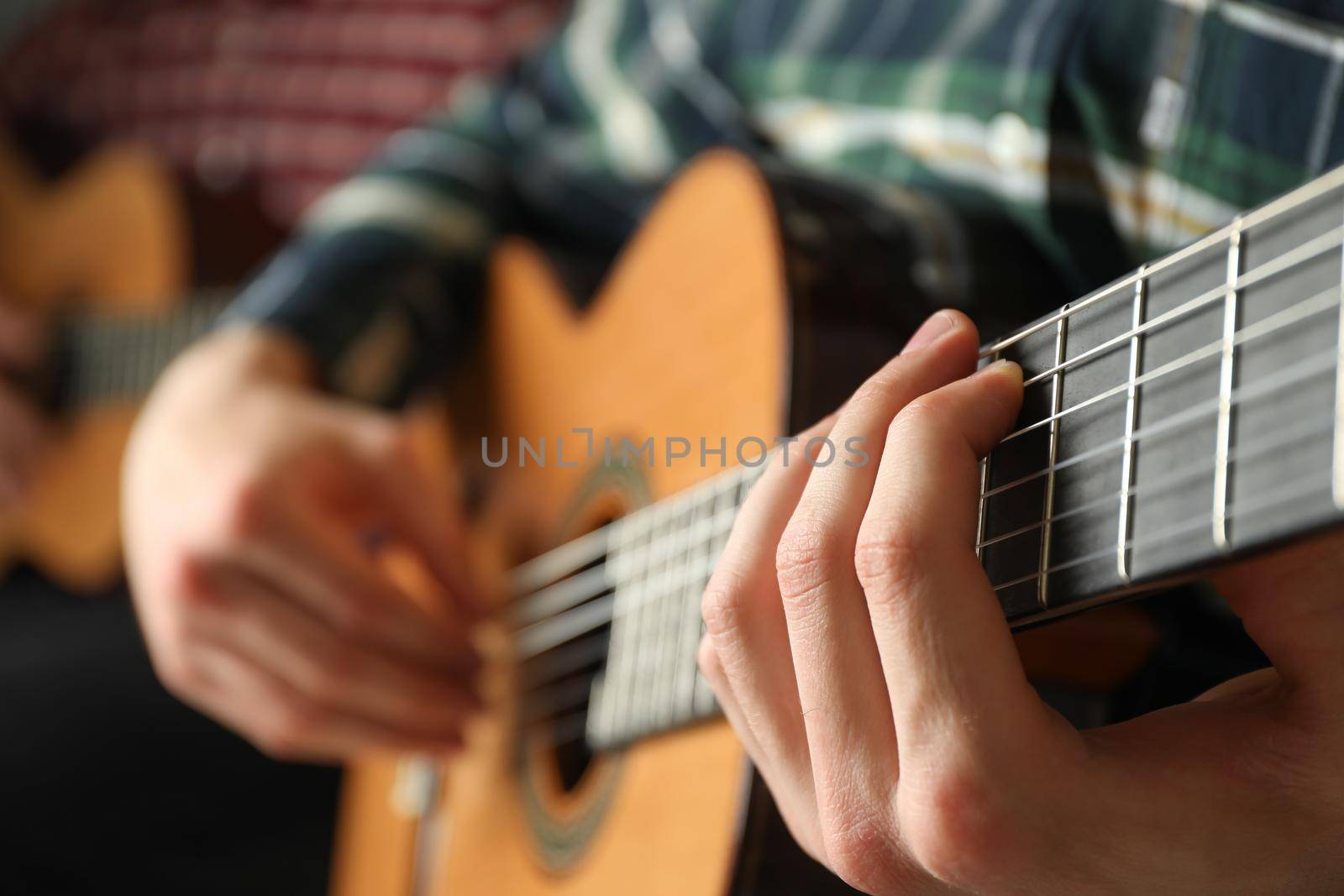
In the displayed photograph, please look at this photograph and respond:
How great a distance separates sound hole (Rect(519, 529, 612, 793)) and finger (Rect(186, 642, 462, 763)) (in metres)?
0.09

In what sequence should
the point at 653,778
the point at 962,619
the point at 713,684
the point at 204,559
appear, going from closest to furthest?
the point at 962,619
the point at 713,684
the point at 653,778
the point at 204,559

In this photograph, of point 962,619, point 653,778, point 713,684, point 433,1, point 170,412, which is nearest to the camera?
point 962,619

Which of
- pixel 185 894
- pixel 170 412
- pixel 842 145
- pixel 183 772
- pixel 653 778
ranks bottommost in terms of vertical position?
pixel 185 894

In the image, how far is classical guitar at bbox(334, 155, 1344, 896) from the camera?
0.25 metres

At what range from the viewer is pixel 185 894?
1.05 m

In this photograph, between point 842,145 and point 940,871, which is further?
point 842,145

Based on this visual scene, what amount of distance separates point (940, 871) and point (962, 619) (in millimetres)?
68

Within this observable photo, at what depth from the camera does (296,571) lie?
0.67 meters

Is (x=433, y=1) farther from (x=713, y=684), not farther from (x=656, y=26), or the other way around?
(x=713, y=684)

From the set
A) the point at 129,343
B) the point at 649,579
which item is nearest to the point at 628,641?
the point at 649,579

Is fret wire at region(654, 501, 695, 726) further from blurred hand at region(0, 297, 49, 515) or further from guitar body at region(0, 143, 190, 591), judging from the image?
blurred hand at region(0, 297, 49, 515)

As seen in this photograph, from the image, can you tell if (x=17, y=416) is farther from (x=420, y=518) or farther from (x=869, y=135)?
(x=869, y=135)

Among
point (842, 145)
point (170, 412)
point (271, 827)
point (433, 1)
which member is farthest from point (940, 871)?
point (433, 1)

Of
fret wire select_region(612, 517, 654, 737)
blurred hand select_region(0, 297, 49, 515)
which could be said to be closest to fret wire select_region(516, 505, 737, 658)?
fret wire select_region(612, 517, 654, 737)
